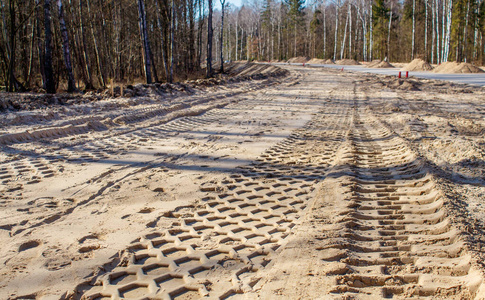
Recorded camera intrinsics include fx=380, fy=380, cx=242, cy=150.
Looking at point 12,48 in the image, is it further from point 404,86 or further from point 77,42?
point 404,86

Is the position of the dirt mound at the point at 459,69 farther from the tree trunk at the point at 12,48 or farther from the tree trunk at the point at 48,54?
the tree trunk at the point at 12,48

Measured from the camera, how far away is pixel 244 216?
3.88 meters

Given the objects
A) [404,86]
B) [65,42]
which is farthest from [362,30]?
[65,42]

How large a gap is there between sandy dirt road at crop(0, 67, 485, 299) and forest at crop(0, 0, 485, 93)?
803 centimetres

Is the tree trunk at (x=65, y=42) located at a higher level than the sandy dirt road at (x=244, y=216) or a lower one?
higher

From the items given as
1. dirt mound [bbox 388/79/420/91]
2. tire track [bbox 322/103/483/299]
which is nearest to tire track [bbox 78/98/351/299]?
tire track [bbox 322/103/483/299]

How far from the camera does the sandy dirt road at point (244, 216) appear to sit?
2.66 meters

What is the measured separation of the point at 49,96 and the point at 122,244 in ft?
32.5

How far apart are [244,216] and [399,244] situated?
1477mm

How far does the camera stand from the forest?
17.5m

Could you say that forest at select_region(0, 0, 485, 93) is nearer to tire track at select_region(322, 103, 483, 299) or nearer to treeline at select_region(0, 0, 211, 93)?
treeline at select_region(0, 0, 211, 93)

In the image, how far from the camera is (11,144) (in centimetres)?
693

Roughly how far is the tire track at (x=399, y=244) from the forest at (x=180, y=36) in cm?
1076

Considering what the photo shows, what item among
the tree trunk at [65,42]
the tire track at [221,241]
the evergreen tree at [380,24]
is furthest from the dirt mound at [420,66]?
the tire track at [221,241]
